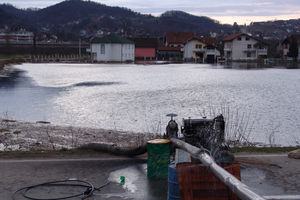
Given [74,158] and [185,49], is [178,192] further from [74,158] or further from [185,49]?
[185,49]

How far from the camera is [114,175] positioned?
9.30 m

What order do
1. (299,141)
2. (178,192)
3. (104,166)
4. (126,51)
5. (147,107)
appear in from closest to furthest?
(178,192) → (104,166) → (299,141) → (147,107) → (126,51)

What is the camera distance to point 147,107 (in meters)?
27.6

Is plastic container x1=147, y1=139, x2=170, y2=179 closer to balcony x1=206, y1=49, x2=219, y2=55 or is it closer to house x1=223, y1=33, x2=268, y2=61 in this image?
house x1=223, y1=33, x2=268, y2=61

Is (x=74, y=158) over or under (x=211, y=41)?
under

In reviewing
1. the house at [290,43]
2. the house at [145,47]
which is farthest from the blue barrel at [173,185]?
the house at [145,47]

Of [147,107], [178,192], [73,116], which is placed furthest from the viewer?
[147,107]

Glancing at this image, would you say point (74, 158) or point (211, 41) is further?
point (211, 41)

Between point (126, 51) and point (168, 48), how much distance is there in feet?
64.2

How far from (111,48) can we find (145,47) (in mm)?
13639

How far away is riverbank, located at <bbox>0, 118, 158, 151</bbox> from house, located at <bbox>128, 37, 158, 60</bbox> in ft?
282

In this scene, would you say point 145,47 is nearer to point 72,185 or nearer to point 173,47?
point 173,47

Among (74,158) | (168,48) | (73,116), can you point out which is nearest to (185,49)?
(168,48)

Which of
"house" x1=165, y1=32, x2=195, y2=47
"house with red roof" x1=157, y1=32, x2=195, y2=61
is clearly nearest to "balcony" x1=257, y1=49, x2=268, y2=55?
"house with red roof" x1=157, y1=32, x2=195, y2=61
